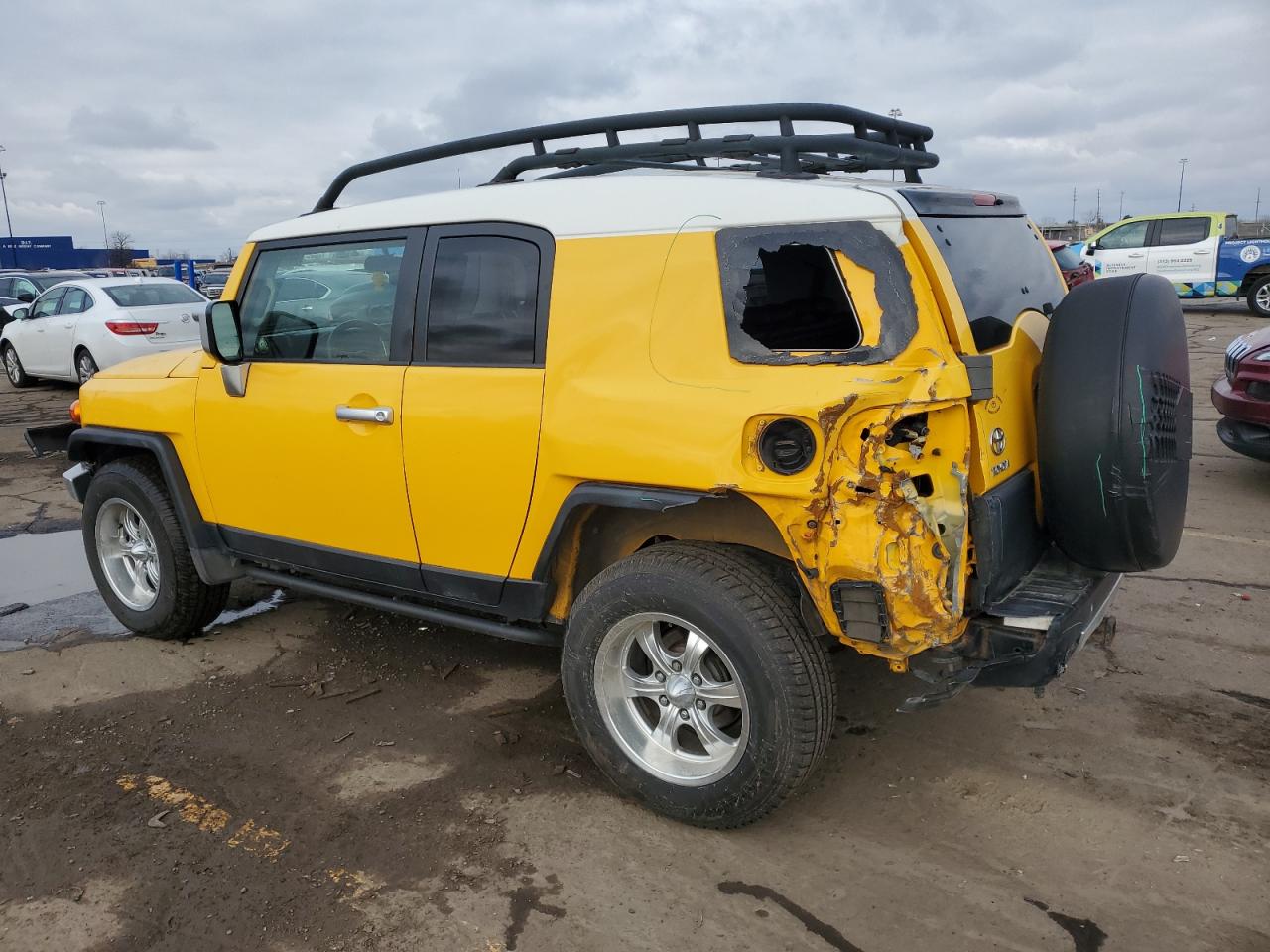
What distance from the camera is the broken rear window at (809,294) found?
8.70ft

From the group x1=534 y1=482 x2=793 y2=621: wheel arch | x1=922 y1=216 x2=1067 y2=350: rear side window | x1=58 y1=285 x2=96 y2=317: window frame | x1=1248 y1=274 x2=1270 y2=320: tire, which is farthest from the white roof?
x1=1248 y1=274 x2=1270 y2=320: tire

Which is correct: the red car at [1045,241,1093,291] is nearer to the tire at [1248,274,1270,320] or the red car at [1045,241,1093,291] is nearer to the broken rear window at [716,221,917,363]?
the broken rear window at [716,221,917,363]

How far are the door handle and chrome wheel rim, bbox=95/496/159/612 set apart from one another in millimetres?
1755

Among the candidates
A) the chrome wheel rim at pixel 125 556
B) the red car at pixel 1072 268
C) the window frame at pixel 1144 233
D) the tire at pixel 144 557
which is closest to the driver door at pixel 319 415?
the tire at pixel 144 557

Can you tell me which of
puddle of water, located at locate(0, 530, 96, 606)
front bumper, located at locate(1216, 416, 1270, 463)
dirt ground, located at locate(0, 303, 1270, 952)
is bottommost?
dirt ground, located at locate(0, 303, 1270, 952)

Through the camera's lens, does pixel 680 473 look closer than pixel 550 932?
No

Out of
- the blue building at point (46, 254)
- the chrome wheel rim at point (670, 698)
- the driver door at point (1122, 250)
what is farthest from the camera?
the blue building at point (46, 254)

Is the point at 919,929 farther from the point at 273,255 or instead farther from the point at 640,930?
the point at 273,255

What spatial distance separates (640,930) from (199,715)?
2.22 meters

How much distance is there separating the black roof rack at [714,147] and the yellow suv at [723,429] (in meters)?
0.02

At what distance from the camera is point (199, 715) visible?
12.8ft

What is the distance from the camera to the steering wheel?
3.60 m

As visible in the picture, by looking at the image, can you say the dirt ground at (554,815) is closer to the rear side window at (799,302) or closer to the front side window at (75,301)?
the rear side window at (799,302)

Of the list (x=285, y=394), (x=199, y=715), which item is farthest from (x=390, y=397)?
(x=199, y=715)
